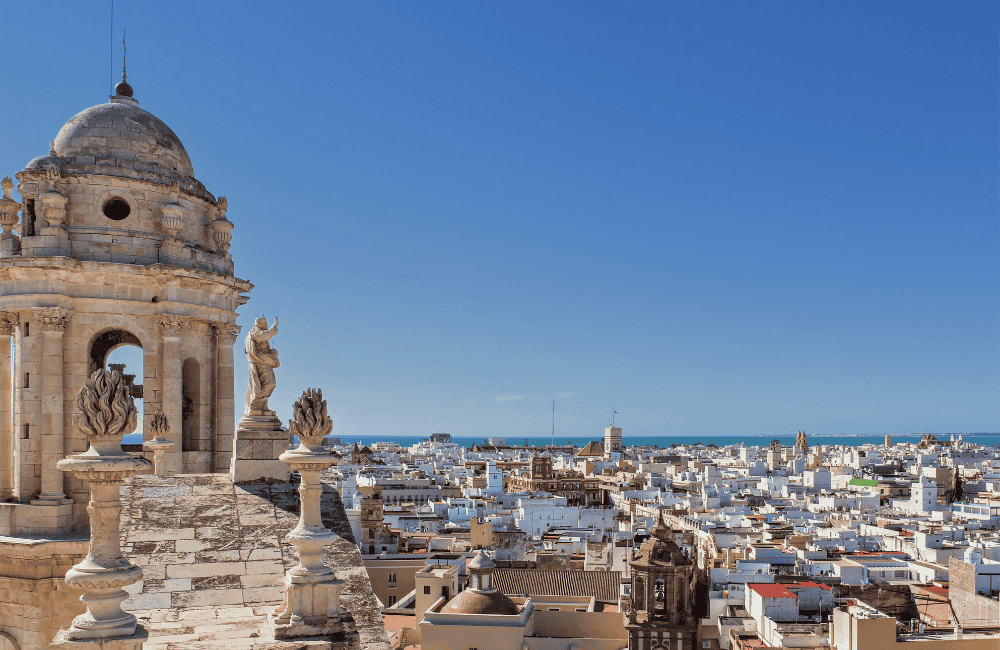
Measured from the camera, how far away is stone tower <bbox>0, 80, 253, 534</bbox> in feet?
42.6

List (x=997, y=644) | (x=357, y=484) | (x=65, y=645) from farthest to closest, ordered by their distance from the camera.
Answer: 1. (x=357, y=484)
2. (x=997, y=644)
3. (x=65, y=645)

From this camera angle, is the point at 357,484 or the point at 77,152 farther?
the point at 357,484

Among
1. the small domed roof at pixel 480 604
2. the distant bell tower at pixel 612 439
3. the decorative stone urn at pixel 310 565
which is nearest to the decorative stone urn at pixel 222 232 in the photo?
the decorative stone urn at pixel 310 565

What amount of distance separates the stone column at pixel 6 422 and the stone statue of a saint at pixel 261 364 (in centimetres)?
555

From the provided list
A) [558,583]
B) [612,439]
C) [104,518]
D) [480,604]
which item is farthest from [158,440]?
[612,439]

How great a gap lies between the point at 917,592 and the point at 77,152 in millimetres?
30521

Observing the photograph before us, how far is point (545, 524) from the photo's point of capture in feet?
190

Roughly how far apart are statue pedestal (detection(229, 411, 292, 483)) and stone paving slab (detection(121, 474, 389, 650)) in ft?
0.61

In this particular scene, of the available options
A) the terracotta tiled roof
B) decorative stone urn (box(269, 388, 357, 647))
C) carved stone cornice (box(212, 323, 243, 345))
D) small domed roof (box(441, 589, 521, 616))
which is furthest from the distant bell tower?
decorative stone urn (box(269, 388, 357, 647))

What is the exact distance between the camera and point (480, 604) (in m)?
25.5

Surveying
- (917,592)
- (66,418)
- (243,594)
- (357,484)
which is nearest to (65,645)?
(243,594)

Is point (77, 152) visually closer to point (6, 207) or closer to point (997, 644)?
point (6, 207)

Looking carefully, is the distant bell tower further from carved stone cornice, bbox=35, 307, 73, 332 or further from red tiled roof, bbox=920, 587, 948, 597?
carved stone cornice, bbox=35, 307, 73, 332

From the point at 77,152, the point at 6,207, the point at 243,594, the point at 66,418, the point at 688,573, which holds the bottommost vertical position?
the point at 688,573
